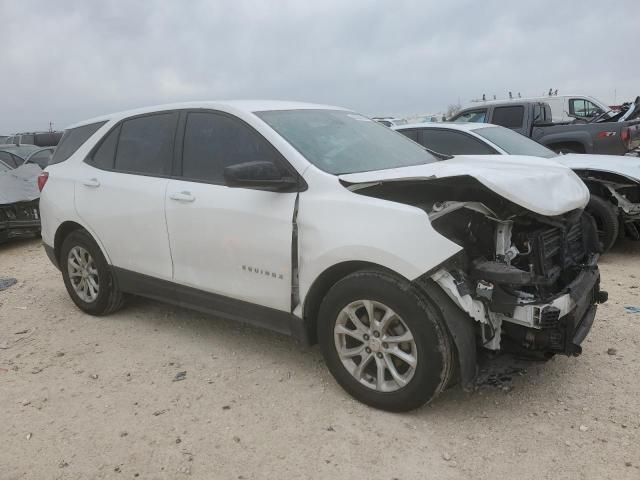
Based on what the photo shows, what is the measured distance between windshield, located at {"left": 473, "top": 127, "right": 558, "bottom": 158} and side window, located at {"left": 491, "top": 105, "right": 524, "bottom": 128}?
9.17ft

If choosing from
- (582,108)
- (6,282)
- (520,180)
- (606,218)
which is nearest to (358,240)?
(520,180)

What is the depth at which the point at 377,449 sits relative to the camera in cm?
275

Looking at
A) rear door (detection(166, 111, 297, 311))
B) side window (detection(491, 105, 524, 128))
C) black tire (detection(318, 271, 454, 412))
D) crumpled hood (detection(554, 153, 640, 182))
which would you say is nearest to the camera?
black tire (detection(318, 271, 454, 412))

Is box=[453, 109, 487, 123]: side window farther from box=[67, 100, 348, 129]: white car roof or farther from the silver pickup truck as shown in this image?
box=[67, 100, 348, 129]: white car roof

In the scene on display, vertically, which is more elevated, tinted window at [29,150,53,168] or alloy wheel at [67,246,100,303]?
tinted window at [29,150,53,168]

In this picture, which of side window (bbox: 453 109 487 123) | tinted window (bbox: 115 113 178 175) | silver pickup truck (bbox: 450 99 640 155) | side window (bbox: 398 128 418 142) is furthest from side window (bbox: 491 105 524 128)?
tinted window (bbox: 115 113 178 175)

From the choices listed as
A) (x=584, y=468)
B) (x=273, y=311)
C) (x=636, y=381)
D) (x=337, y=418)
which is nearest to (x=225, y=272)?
(x=273, y=311)

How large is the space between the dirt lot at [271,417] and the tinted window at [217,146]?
4.39 feet

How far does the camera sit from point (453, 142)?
261 inches

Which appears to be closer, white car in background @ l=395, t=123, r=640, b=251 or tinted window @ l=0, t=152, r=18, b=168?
white car in background @ l=395, t=123, r=640, b=251

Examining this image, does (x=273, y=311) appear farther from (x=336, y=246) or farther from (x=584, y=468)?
(x=584, y=468)

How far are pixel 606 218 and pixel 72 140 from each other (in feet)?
18.0

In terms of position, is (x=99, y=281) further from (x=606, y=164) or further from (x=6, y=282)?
(x=606, y=164)

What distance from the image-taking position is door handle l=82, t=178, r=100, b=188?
440cm
